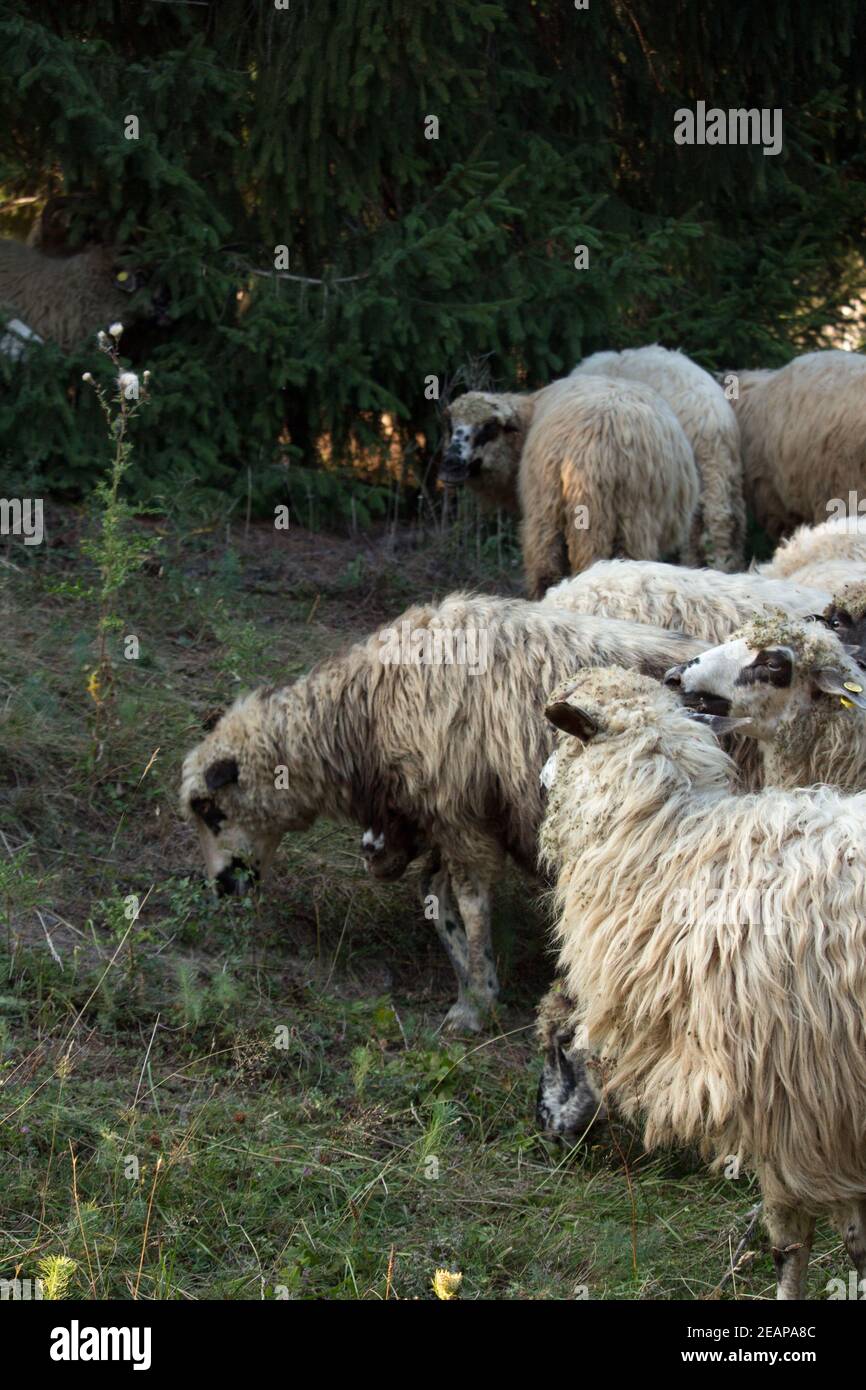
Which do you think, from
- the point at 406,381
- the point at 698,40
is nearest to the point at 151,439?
the point at 406,381

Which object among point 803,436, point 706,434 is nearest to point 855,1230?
point 706,434

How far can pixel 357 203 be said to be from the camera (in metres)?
9.47

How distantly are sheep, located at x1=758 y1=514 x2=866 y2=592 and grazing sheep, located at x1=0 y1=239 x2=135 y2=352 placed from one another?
458 cm

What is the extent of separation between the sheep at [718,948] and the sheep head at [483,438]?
5266 millimetres

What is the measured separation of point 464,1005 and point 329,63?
233 inches

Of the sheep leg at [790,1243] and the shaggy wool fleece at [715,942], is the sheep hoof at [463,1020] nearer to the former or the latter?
the shaggy wool fleece at [715,942]

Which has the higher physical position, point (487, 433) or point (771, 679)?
point (487, 433)

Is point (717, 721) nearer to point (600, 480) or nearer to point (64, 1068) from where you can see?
point (64, 1068)

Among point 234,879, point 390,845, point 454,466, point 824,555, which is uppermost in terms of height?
point 454,466

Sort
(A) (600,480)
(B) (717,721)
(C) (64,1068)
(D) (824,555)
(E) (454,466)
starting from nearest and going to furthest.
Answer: (B) (717,721), (C) (64,1068), (D) (824,555), (A) (600,480), (E) (454,466)

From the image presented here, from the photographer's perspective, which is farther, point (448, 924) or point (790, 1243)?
point (448, 924)

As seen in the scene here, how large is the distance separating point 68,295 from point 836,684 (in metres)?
6.88

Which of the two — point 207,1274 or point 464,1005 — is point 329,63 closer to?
point 464,1005

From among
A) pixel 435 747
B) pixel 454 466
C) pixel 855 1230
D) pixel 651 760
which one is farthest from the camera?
pixel 454 466
